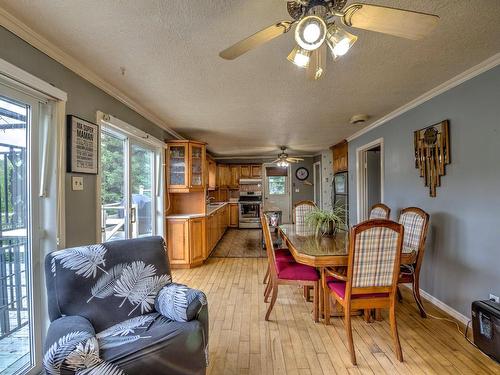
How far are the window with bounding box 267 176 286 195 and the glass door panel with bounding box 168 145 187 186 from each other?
426 cm

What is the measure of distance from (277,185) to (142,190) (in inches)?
204

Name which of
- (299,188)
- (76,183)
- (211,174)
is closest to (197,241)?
(76,183)

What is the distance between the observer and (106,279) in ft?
5.75

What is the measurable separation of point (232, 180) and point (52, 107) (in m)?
6.41

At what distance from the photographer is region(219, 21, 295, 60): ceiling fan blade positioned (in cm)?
124

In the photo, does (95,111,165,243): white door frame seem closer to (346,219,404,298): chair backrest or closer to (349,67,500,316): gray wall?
(346,219,404,298): chair backrest

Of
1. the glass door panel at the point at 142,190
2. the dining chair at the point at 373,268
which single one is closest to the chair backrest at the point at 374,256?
the dining chair at the point at 373,268

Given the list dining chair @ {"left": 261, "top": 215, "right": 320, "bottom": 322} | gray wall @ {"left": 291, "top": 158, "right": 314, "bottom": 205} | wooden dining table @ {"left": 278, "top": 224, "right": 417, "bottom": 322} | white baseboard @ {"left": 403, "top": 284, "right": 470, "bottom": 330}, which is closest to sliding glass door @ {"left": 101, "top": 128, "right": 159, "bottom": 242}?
dining chair @ {"left": 261, "top": 215, "right": 320, "bottom": 322}

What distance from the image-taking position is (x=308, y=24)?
3.84ft

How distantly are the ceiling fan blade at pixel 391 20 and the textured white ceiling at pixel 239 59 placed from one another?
1.25 ft

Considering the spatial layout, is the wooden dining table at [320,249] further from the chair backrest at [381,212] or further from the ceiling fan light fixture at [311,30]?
the ceiling fan light fixture at [311,30]

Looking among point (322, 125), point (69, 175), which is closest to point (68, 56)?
point (69, 175)

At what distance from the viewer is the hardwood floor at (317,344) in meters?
1.87

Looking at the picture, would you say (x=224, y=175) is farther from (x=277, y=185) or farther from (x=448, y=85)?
(x=448, y=85)
